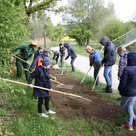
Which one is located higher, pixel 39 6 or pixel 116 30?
pixel 39 6

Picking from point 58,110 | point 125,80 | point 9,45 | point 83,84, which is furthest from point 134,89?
point 83,84

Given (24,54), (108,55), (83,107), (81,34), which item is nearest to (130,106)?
(83,107)

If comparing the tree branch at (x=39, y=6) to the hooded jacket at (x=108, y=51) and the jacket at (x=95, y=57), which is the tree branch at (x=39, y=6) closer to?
the jacket at (x=95, y=57)

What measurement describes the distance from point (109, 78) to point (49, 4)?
1388cm

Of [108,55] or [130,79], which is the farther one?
[108,55]

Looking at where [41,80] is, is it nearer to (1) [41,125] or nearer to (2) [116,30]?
(1) [41,125]

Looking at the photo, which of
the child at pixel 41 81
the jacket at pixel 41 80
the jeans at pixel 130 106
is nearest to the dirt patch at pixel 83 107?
the child at pixel 41 81

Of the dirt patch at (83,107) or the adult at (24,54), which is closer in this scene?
the dirt patch at (83,107)

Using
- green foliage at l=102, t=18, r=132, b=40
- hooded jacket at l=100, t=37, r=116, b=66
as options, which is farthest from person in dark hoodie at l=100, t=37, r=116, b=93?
green foliage at l=102, t=18, r=132, b=40

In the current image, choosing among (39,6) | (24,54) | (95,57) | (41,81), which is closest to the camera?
(41,81)

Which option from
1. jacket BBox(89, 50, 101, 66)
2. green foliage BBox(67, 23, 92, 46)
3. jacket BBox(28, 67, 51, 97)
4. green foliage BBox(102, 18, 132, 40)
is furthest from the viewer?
green foliage BBox(67, 23, 92, 46)

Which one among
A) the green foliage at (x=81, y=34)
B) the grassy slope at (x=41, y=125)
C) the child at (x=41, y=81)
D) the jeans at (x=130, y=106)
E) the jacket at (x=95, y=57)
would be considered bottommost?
the grassy slope at (x=41, y=125)

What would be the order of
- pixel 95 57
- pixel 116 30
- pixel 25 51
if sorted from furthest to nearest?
pixel 116 30 → pixel 95 57 → pixel 25 51

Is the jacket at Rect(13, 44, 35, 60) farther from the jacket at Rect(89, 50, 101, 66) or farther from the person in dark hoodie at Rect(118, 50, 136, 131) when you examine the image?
the person in dark hoodie at Rect(118, 50, 136, 131)
